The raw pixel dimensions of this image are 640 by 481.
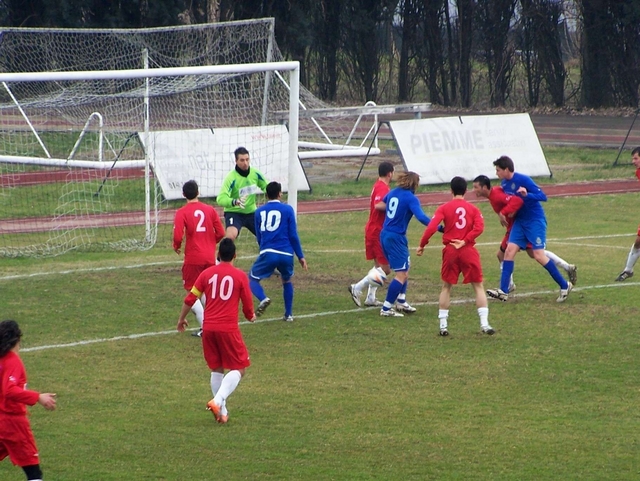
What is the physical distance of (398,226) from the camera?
1173 centimetres

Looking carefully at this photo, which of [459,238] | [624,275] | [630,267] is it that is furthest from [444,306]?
[630,267]

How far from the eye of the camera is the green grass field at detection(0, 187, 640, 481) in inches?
288

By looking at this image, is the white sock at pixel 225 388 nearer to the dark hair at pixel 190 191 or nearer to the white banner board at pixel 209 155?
the dark hair at pixel 190 191

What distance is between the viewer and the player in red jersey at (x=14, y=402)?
249 inches

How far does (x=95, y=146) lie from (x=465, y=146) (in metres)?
9.81

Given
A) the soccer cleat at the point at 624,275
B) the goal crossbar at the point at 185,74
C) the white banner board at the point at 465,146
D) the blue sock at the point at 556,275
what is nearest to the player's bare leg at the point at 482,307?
the blue sock at the point at 556,275

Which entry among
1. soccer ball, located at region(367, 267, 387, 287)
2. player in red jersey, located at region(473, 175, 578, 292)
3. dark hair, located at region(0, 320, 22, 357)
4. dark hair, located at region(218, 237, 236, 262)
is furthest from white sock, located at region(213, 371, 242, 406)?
player in red jersey, located at region(473, 175, 578, 292)

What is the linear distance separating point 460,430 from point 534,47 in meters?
41.7

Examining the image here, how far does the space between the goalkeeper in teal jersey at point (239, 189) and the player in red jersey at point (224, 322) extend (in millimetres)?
4520

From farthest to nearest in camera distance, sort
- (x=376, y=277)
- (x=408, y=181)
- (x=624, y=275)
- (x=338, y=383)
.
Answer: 1. (x=624, y=275)
2. (x=376, y=277)
3. (x=408, y=181)
4. (x=338, y=383)

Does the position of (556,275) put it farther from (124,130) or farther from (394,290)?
(124,130)

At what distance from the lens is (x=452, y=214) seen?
1068 centimetres

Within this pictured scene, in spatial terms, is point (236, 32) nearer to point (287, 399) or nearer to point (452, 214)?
point (452, 214)

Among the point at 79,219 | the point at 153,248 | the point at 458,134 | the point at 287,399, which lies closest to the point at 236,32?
the point at 458,134
